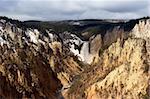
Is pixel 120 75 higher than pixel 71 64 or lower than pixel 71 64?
higher

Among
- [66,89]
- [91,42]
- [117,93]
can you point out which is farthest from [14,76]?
[91,42]

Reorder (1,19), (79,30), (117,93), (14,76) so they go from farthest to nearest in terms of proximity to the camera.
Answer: (79,30) < (1,19) < (14,76) < (117,93)

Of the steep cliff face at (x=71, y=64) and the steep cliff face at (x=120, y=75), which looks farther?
the steep cliff face at (x=71, y=64)

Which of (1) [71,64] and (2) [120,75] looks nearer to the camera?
(2) [120,75]

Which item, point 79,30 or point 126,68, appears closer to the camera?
point 126,68

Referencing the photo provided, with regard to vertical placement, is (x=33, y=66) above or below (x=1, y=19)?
below

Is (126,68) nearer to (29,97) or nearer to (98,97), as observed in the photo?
(98,97)

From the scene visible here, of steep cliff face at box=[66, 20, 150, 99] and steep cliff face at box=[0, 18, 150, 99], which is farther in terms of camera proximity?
steep cliff face at box=[0, 18, 150, 99]

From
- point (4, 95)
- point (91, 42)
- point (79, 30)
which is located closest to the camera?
point (4, 95)
